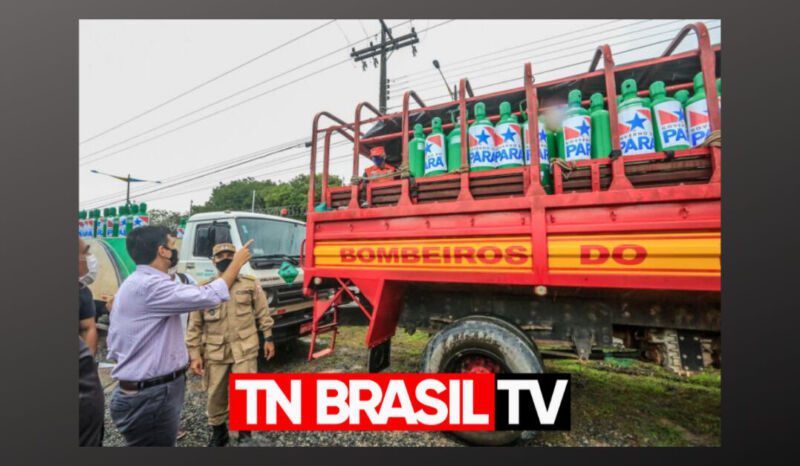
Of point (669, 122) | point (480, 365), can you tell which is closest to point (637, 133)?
point (669, 122)

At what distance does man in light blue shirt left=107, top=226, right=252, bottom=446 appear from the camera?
1889 mm

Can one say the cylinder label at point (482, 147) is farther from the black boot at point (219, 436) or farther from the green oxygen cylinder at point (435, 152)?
the black boot at point (219, 436)

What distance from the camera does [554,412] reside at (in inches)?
91.1

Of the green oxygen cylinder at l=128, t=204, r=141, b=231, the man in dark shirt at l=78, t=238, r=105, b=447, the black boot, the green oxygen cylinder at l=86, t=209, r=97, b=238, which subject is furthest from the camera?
the green oxygen cylinder at l=128, t=204, r=141, b=231

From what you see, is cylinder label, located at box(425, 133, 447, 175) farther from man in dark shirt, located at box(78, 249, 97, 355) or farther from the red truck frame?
man in dark shirt, located at box(78, 249, 97, 355)

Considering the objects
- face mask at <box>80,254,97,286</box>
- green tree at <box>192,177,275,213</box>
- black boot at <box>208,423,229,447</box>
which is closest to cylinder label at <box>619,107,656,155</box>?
black boot at <box>208,423,229,447</box>

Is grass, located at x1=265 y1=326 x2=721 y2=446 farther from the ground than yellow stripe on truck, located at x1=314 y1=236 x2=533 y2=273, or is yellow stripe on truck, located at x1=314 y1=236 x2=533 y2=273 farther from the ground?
yellow stripe on truck, located at x1=314 y1=236 x2=533 y2=273

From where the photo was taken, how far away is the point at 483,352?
2221 mm

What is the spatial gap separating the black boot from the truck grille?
3.88 feet

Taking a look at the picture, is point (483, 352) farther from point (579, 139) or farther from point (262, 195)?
point (262, 195)

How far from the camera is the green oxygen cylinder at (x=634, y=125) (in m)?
2.00

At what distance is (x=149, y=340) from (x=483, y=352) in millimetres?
2071
